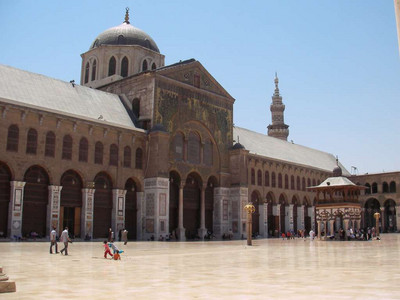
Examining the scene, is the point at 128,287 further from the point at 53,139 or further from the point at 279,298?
the point at 53,139

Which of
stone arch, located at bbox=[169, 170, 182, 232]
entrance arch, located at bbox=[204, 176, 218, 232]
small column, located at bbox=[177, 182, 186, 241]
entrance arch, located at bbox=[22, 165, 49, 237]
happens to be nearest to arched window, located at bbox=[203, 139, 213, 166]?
entrance arch, located at bbox=[204, 176, 218, 232]

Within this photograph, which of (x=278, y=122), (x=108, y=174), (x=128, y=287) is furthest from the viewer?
(x=278, y=122)

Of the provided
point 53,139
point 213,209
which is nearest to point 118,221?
point 53,139

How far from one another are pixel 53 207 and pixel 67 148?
14.4 ft

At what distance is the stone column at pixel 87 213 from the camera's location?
Result: 3356 cm

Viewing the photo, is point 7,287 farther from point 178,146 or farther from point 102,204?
point 178,146

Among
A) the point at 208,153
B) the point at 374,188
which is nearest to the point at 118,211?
the point at 208,153

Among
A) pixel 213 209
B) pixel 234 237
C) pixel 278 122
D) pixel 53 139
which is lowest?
pixel 234 237

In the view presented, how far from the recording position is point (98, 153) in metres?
35.2

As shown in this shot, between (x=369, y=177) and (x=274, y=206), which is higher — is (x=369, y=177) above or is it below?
above

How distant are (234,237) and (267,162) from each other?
40.5ft

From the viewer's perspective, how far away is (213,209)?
1761 inches

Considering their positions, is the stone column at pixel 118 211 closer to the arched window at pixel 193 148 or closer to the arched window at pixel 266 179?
the arched window at pixel 193 148

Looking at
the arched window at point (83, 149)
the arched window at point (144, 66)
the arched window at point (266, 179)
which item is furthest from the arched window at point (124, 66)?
the arched window at point (266, 179)
